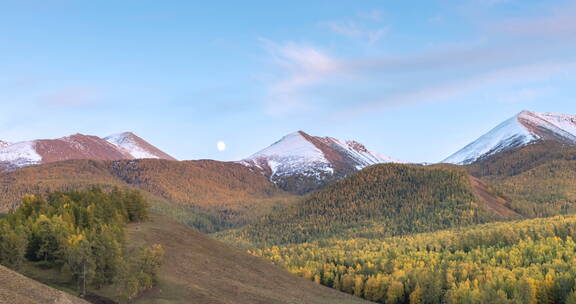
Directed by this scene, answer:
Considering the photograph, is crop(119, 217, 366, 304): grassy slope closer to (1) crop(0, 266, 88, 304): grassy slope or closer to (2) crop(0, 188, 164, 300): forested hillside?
(2) crop(0, 188, 164, 300): forested hillside

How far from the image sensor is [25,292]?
74.7 m

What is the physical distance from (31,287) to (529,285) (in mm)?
125169

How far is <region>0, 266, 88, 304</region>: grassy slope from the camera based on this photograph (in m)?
69.5

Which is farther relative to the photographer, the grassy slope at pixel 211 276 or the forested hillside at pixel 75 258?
the grassy slope at pixel 211 276

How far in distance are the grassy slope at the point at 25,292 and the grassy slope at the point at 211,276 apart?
22545 mm

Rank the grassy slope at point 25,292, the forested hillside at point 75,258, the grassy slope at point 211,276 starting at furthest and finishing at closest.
→ 1. the grassy slope at point 211,276
2. the forested hillside at point 75,258
3. the grassy slope at point 25,292

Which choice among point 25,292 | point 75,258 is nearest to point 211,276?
point 75,258

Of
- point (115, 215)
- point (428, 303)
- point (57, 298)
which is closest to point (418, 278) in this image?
point (428, 303)

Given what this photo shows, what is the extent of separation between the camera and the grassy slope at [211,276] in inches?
4195

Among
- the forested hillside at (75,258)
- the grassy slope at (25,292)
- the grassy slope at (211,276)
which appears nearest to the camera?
the grassy slope at (25,292)

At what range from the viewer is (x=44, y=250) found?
111438 millimetres

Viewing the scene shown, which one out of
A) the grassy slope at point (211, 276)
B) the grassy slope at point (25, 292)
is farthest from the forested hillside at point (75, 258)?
the grassy slope at point (25, 292)

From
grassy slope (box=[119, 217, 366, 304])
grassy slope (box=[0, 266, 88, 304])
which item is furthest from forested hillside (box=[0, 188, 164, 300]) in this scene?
grassy slope (box=[0, 266, 88, 304])

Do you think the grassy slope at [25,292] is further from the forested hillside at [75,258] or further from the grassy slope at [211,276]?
the grassy slope at [211,276]
